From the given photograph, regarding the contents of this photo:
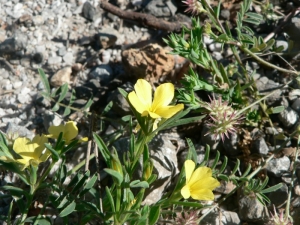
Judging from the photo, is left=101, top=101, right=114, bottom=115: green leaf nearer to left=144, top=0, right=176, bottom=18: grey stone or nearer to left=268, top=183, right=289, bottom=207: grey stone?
left=144, top=0, right=176, bottom=18: grey stone

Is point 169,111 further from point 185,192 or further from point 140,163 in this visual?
A: point 140,163

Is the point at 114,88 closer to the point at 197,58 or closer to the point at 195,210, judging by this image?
the point at 197,58

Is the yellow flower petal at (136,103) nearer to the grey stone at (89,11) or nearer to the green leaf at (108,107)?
the green leaf at (108,107)

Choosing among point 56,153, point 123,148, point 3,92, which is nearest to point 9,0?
point 3,92

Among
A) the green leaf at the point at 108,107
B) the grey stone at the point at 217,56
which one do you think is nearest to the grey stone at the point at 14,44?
the green leaf at the point at 108,107

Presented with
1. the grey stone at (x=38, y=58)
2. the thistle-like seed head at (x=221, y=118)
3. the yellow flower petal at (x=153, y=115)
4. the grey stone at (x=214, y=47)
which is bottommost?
the grey stone at (x=38, y=58)

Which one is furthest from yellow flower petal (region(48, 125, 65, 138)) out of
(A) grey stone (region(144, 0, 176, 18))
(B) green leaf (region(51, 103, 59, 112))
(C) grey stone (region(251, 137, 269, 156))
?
(A) grey stone (region(144, 0, 176, 18))

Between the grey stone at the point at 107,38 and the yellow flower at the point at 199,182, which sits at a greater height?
the yellow flower at the point at 199,182
